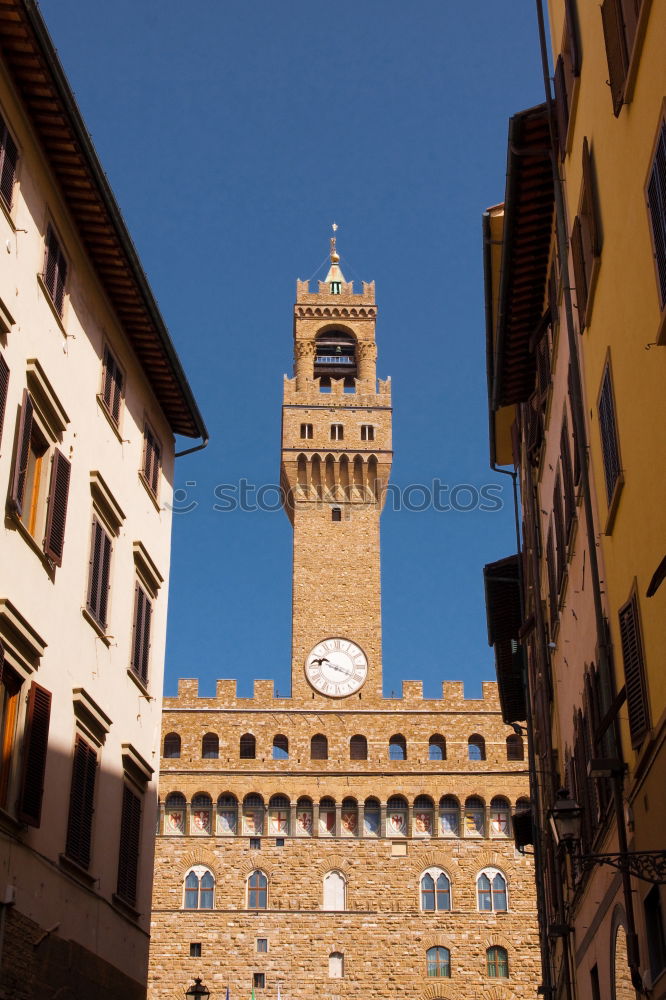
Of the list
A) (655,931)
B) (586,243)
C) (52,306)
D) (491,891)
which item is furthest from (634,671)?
(491,891)

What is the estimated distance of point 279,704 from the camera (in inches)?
1752

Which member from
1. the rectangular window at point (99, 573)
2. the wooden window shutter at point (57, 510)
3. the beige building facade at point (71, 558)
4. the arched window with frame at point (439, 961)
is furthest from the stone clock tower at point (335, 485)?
the wooden window shutter at point (57, 510)

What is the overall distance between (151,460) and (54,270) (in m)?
4.52

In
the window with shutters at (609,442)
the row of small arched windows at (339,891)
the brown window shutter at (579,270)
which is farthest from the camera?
the row of small arched windows at (339,891)

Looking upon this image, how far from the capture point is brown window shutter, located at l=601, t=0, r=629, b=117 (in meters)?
9.23

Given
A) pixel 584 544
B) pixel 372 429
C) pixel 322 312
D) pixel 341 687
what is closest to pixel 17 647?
pixel 584 544

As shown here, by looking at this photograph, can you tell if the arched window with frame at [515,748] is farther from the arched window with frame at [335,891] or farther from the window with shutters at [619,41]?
the window with shutters at [619,41]

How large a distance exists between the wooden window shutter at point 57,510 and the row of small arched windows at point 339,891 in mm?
30174

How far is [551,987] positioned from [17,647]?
1049 centimetres

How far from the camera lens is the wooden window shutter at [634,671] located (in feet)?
30.3

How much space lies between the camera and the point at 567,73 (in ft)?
40.9

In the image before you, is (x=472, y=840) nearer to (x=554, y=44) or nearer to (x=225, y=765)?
(x=225, y=765)

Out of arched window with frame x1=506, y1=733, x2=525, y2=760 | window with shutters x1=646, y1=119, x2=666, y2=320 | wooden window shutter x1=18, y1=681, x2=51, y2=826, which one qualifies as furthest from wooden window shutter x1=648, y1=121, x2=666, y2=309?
arched window with frame x1=506, y1=733, x2=525, y2=760

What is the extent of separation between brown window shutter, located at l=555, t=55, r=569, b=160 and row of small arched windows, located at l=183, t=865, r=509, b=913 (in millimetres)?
31913
